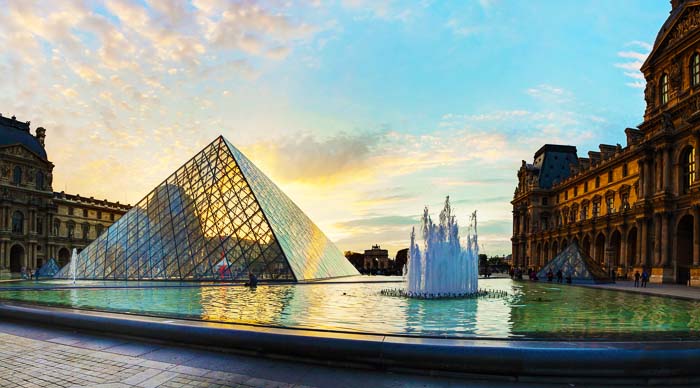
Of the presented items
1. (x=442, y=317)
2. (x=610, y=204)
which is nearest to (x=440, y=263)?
(x=442, y=317)

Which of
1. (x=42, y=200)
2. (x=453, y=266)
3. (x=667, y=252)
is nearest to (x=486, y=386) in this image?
(x=453, y=266)

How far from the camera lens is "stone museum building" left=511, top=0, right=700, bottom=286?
3253cm

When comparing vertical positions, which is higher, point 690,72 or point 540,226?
point 690,72

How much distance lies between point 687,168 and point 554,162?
35608 mm

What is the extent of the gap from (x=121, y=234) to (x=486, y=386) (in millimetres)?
29225

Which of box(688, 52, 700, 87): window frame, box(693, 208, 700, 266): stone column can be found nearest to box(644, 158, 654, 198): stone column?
box(688, 52, 700, 87): window frame

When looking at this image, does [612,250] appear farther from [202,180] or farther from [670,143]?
[202,180]

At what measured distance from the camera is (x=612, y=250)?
4447 centimetres

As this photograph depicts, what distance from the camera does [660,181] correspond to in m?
34.5

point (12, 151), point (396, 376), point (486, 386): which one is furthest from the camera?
point (12, 151)

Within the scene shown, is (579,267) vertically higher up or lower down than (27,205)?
lower down

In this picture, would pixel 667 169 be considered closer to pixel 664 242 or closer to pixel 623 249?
pixel 664 242

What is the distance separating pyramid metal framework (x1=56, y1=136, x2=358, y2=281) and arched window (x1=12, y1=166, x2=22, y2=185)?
34851 mm

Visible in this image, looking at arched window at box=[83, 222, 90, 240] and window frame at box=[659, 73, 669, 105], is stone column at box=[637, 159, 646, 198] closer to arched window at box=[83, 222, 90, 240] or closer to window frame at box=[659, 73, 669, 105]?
window frame at box=[659, 73, 669, 105]
